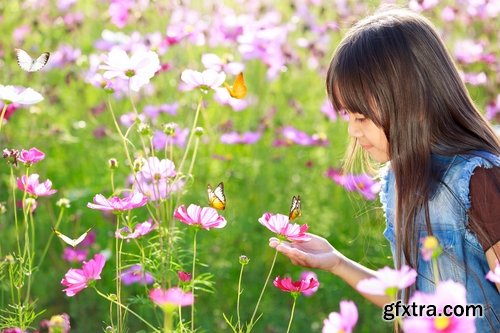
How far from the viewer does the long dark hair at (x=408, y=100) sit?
1.46 m

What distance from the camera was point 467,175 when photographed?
144cm

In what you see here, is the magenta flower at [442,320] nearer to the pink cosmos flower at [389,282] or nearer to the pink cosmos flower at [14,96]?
the pink cosmos flower at [389,282]

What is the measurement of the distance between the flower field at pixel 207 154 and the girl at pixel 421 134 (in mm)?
298

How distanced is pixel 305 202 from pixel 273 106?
571mm

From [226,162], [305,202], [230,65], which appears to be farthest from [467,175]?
[226,162]

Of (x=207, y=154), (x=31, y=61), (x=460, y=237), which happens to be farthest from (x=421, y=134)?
(x=207, y=154)

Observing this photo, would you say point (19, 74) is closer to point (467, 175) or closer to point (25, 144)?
point (25, 144)

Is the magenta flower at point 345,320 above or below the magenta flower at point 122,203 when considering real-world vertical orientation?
above

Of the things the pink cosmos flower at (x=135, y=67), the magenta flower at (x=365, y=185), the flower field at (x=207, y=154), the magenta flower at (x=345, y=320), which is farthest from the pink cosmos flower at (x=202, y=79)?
the magenta flower at (x=365, y=185)

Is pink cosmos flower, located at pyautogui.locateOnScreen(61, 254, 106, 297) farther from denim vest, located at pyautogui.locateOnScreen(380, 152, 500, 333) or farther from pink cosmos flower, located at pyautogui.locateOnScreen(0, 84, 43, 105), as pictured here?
denim vest, located at pyautogui.locateOnScreen(380, 152, 500, 333)

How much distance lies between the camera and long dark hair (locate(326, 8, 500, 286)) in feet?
4.78

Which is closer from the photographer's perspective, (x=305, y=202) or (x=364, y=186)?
(x=364, y=186)

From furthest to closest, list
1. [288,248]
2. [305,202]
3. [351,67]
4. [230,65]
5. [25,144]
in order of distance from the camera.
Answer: [25,144]
[305,202]
[230,65]
[351,67]
[288,248]

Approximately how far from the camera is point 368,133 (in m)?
1.47
